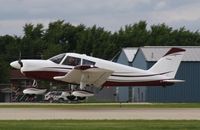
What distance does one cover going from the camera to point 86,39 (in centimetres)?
11531

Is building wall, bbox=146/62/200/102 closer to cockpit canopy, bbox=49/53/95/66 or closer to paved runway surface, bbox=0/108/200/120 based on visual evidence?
cockpit canopy, bbox=49/53/95/66

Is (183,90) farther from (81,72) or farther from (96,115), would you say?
(96,115)

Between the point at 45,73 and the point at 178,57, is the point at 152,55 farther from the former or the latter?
the point at 45,73

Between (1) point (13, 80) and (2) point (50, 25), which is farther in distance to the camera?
(2) point (50, 25)

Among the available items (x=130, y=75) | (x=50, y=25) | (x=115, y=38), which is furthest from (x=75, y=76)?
(x=50, y=25)

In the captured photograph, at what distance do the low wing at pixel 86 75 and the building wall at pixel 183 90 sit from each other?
2750 centimetres

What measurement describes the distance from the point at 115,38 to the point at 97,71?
76.7 meters

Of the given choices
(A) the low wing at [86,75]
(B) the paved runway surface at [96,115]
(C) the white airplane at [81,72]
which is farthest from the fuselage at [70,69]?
(B) the paved runway surface at [96,115]

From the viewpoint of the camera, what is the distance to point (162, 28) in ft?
403

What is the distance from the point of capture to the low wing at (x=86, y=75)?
4044 centimetres

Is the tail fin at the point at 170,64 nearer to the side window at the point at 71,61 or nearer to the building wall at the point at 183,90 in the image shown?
the side window at the point at 71,61

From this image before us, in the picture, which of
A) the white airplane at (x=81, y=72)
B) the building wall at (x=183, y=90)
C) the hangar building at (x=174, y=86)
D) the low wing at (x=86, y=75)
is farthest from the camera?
the hangar building at (x=174, y=86)

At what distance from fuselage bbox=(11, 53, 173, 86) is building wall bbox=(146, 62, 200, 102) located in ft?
81.5

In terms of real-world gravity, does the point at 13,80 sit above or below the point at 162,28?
below
